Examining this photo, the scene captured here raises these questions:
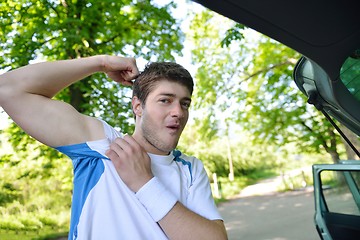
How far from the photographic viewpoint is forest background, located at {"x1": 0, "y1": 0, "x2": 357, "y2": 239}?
19.0 feet

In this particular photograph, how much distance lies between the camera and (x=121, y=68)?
1.53 meters

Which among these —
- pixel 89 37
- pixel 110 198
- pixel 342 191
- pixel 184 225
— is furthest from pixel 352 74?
pixel 89 37

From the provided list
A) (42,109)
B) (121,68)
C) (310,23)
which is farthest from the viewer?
(121,68)

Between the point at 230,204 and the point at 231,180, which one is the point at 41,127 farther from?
the point at 231,180

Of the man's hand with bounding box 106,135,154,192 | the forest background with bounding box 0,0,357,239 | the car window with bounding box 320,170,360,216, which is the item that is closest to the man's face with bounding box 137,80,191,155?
the man's hand with bounding box 106,135,154,192

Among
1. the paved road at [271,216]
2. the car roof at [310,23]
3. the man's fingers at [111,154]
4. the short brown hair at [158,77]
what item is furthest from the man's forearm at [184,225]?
the paved road at [271,216]

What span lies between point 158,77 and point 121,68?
170mm

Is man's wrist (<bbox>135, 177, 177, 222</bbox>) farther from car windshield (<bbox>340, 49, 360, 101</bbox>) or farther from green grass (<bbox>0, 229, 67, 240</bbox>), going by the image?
green grass (<bbox>0, 229, 67, 240</bbox>)

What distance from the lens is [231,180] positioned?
19328 mm

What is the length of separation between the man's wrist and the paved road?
7903mm

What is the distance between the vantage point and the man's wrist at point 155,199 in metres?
1.17

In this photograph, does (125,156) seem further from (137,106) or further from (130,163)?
(137,106)

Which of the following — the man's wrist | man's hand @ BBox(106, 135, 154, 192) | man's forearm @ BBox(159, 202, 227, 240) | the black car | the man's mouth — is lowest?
man's forearm @ BBox(159, 202, 227, 240)

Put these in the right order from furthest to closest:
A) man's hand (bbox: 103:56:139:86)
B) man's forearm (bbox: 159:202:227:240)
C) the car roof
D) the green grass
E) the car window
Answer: the green grass
the car window
man's hand (bbox: 103:56:139:86)
man's forearm (bbox: 159:202:227:240)
the car roof
